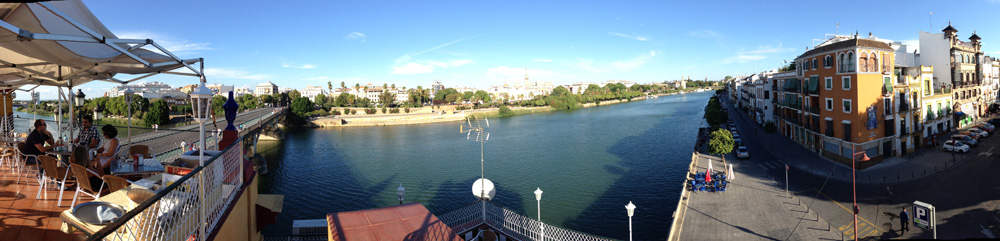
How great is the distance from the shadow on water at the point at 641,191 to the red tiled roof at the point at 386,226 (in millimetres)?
8478

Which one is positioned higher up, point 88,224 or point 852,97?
Answer: point 852,97

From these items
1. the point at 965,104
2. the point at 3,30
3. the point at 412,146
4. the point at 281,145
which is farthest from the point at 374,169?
the point at 965,104

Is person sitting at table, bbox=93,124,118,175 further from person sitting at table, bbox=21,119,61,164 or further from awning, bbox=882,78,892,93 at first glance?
awning, bbox=882,78,892,93

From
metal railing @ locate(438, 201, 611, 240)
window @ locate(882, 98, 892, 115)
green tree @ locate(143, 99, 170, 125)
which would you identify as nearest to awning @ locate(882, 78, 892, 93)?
window @ locate(882, 98, 892, 115)

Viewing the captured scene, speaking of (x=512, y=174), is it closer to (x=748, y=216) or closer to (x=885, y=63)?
(x=748, y=216)

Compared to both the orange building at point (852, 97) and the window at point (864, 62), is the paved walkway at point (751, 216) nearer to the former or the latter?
the orange building at point (852, 97)

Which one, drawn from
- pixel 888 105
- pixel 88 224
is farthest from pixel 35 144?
pixel 888 105

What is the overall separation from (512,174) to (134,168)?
60.8 ft

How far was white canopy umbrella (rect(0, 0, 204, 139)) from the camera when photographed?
3.45 metres

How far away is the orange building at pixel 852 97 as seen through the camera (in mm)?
18797

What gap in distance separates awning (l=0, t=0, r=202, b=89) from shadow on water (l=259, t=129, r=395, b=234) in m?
9.65

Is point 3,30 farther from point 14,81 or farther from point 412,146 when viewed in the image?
point 412,146

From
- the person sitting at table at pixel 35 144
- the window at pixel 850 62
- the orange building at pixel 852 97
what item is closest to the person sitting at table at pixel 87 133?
the person sitting at table at pixel 35 144

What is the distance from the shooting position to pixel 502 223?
10.8 meters
